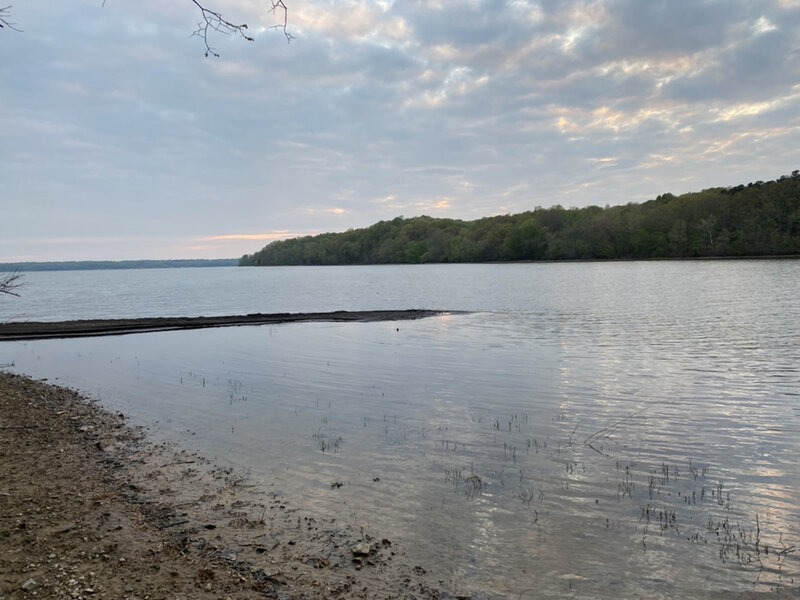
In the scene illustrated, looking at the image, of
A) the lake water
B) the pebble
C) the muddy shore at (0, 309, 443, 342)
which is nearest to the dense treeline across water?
the muddy shore at (0, 309, 443, 342)

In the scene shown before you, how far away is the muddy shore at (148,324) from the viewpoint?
35.1 m

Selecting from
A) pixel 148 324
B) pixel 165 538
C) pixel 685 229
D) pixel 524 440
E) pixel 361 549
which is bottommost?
pixel 524 440

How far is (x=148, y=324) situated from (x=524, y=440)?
1428 inches

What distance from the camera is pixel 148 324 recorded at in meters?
39.8

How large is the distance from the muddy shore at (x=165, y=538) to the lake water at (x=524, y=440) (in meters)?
0.65

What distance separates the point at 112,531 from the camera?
22.9 ft

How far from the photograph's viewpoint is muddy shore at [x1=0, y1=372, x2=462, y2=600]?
5719 millimetres

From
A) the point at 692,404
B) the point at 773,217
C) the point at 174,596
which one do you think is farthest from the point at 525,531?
the point at 773,217

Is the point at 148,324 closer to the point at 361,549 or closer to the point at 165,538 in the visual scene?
the point at 165,538

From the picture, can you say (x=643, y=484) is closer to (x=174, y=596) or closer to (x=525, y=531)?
(x=525, y=531)

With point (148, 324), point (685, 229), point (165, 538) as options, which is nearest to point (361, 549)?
point (165, 538)

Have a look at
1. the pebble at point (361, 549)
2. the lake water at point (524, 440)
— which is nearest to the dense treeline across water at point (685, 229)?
the lake water at point (524, 440)

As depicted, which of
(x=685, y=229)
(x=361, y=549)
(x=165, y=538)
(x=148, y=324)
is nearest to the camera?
(x=361, y=549)

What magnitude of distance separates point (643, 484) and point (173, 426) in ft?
36.4
